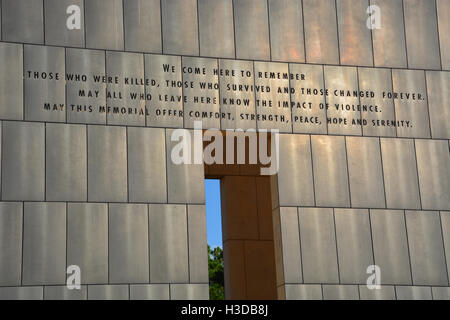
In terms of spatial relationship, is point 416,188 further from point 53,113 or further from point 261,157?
point 53,113

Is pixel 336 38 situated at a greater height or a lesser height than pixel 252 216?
greater

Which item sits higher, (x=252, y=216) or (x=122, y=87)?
(x=122, y=87)

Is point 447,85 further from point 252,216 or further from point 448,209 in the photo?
point 252,216

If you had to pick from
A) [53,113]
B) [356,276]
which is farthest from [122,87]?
[356,276]

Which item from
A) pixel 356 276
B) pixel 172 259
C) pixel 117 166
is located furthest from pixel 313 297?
pixel 117 166

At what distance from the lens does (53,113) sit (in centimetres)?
1745

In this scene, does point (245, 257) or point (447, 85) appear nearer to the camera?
point (447, 85)

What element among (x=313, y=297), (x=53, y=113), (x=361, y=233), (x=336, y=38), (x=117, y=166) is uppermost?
(x=336, y=38)

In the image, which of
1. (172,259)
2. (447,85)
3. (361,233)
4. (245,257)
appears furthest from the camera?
(245,257)

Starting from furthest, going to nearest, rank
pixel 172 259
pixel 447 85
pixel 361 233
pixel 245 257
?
pixel 245 257
pixel 447 85
pixel 361 233
pixel 172 259

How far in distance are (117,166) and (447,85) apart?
8435mm

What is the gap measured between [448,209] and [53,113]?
9332mm

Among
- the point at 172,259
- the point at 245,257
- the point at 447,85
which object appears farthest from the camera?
the point at 245,257

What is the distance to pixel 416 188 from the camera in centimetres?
1931
